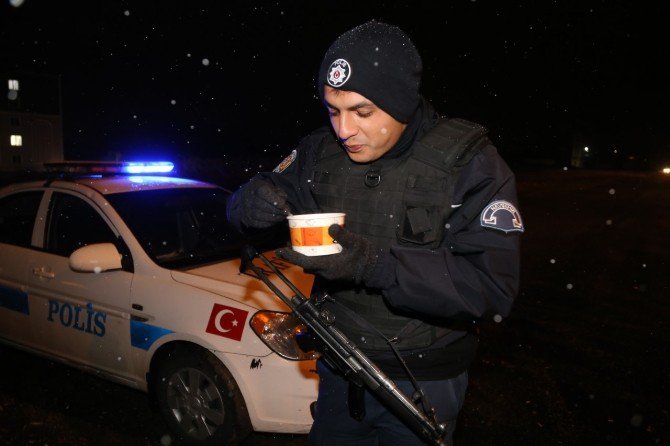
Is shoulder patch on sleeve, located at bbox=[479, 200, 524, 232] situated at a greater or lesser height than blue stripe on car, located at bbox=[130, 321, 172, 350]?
greater

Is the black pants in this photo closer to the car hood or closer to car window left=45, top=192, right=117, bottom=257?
the car hood

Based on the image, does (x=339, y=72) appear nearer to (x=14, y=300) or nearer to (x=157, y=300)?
(x=157, y=300)

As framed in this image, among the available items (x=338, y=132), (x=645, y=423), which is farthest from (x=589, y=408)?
(x=338, y=132)

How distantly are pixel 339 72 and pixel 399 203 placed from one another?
500mm

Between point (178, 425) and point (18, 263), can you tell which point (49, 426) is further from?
point (18, 263)

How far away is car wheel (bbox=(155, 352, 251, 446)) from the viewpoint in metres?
2.84

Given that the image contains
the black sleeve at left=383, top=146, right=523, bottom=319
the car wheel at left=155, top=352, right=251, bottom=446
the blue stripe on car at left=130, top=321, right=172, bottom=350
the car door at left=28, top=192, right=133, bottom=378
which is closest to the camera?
the black sleeve at left=383, top=146, right=523, bottom=319

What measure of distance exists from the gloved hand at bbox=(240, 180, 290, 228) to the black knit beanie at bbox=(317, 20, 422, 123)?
43 centimetres

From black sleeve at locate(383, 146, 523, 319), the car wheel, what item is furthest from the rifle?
the car wheel

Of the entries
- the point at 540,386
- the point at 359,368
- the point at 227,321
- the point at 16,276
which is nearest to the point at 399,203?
the point at 359,368

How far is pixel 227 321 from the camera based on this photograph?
282 cm

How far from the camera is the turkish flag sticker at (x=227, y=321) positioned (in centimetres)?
278

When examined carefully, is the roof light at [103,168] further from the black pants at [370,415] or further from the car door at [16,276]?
the black pants at [370,415]

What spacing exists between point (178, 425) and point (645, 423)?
3.20 m
